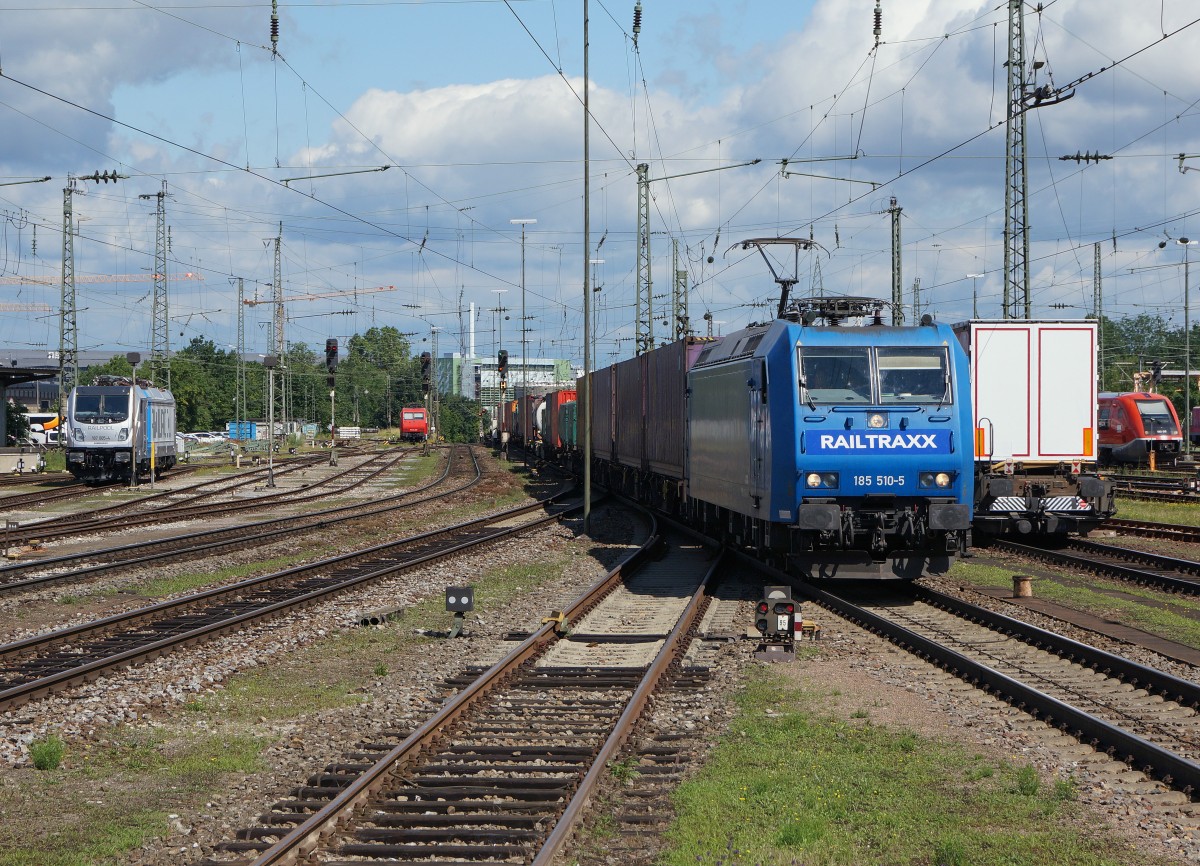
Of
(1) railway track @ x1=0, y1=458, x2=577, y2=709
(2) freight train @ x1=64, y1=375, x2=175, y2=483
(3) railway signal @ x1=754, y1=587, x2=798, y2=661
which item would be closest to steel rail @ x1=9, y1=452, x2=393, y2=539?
(2) freight train @ x1=64, y1=375, x2=175, y2=483

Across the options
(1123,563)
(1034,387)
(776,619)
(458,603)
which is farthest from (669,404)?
(776,619)

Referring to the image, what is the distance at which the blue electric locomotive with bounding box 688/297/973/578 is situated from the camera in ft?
50.4

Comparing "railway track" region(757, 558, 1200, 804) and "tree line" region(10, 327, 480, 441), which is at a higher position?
"tree line" region(10, 327, 480, 441)

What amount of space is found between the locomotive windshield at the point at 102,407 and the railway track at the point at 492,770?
32.8 metres

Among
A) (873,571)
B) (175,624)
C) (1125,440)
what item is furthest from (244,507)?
(1125,440)

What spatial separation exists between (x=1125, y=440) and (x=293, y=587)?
4132 cm

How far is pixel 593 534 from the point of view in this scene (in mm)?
27453

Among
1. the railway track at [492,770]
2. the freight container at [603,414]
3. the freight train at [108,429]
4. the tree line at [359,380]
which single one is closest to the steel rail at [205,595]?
the railway track at [492,770]

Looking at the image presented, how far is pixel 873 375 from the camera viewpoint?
15.8 m

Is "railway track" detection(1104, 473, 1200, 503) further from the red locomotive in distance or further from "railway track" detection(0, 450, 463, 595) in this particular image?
the red locomotive in distance

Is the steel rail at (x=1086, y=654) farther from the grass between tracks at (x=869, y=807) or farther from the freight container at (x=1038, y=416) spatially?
the freight container at (x=1038, y=416)

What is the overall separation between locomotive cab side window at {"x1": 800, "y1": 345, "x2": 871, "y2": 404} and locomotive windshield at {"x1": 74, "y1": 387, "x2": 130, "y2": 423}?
31950 mm

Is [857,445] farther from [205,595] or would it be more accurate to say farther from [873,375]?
[205,595]

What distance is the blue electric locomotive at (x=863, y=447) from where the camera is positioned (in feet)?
50.4
